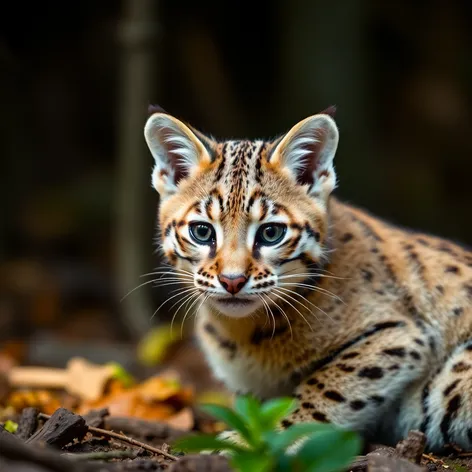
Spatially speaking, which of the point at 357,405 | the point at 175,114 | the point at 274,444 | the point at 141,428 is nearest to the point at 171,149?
the point at 141,428

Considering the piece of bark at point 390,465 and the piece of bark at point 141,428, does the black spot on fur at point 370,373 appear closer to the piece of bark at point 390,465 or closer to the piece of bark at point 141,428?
the piece of bark at point 141,428

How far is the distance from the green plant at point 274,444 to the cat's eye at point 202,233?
1.77 metres

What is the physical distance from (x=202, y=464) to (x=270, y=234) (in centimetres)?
193

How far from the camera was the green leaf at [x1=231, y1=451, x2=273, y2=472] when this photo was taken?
9.73 ft

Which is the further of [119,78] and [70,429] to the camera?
[119,78]

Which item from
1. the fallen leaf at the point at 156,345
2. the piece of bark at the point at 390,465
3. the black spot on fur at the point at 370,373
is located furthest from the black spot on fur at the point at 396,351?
the fallen leaf at the point at 156,345

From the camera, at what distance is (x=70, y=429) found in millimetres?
4418

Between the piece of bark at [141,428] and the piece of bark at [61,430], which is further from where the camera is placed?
the piece of bark at [141,428]

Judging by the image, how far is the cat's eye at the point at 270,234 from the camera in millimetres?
4898

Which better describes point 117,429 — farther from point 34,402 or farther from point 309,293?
point 309,293

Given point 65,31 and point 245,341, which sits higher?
point 65,31

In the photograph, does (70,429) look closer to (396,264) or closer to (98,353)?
(396,264)

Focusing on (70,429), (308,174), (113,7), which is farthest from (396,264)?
(113,7)

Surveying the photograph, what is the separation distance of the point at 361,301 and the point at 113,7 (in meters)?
8.89
